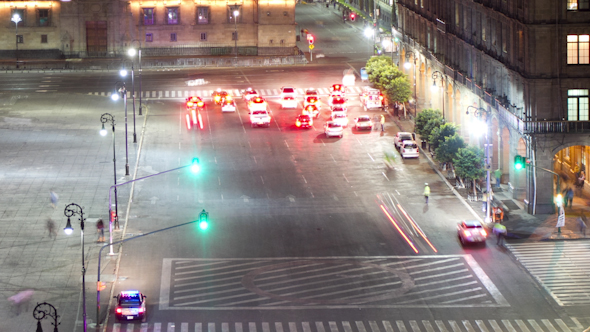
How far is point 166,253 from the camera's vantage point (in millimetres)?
86375

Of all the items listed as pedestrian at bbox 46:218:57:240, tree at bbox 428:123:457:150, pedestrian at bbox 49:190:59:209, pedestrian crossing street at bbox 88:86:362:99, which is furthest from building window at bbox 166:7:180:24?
pedestrian at bbox 46:218:57:240

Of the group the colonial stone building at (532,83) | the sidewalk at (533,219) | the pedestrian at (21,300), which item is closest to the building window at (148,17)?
the colonial stone building at (532,83)

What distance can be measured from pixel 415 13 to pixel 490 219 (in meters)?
57.8

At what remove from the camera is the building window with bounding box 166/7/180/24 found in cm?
18450

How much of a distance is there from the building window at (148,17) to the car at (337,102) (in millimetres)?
49456

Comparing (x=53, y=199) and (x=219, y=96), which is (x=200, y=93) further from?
(x=53, y=199)

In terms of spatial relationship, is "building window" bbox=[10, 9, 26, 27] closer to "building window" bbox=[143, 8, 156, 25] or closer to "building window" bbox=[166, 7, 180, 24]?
"building window" bbox=[143, 8, 156, 25]

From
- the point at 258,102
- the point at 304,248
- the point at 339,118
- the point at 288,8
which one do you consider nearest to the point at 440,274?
the point at 304,248

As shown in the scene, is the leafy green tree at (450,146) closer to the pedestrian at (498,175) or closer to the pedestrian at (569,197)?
the pedestrian at (498,175)

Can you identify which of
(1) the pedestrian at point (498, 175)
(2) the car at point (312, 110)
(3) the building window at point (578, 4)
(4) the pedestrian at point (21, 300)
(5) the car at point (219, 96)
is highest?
(3) the building window at point (578, 4)

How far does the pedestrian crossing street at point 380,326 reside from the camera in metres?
70.7

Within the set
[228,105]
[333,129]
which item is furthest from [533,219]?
[228,105]

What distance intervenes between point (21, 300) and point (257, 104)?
2740 inches

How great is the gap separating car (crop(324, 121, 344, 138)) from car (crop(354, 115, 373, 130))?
3.90 m
